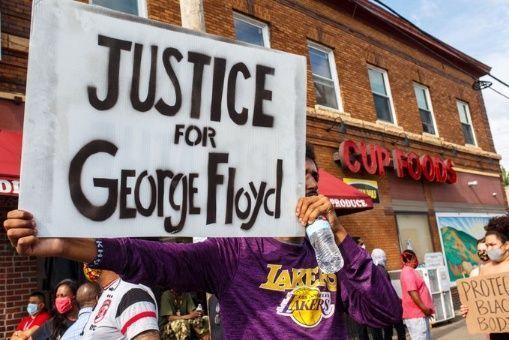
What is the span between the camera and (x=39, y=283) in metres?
6.38

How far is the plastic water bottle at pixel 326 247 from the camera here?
5.81ft

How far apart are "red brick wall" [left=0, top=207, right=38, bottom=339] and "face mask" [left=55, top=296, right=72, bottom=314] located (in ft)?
5.89

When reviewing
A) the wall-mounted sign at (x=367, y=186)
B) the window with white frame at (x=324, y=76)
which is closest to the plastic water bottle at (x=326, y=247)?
the wall-mounted sign at (x=367, y=186)

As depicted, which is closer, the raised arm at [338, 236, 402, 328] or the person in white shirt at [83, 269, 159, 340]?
the raised arm at [338, 236, 402, 328]

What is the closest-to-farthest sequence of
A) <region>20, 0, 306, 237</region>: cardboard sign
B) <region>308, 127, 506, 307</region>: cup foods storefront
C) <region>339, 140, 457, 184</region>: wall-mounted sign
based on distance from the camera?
1. <region>20, 0, 306, 237</region>: cardboard sign
2. <region>339, 140, 457, 184</region>: wall-mounted sign
3. <region>308, 127, 506, 307</region>: cup foods storefront

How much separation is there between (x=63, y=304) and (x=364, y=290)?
12.4ft

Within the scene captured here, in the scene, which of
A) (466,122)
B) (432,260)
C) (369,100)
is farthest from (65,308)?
(466,122)

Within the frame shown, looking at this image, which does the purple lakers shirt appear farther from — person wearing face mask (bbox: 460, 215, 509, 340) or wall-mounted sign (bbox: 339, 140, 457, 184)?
wall-mounted sign (bbox: 339, 140, 457, 184)

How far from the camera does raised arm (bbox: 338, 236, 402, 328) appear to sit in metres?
1.81

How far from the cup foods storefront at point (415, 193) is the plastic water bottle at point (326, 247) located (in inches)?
356

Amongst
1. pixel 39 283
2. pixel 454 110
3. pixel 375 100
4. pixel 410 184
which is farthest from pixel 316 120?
pixel 454 110

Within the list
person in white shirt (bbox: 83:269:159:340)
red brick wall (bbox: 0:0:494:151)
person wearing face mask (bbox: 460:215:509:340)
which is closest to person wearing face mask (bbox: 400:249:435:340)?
person wearing face mask (bbox: 460:215:509:340)

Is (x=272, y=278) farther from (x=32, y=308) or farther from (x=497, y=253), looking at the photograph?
(x=32, y=308)

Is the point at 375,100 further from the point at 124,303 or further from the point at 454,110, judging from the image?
the point at 124,303
